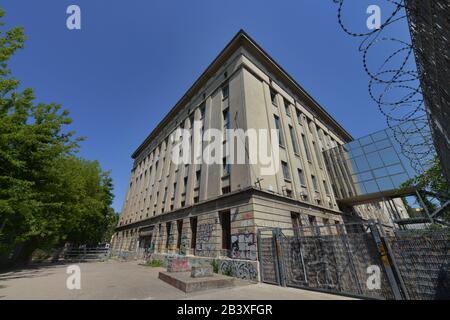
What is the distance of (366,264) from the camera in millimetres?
7227

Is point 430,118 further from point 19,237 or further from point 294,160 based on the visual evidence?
point 19,237

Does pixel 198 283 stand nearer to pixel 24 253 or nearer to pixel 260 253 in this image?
pixel 260 253

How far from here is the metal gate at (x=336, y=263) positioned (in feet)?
22.0

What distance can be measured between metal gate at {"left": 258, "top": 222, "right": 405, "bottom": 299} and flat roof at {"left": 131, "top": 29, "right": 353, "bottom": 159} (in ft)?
60.8

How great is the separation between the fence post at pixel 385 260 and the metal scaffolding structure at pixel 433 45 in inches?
170

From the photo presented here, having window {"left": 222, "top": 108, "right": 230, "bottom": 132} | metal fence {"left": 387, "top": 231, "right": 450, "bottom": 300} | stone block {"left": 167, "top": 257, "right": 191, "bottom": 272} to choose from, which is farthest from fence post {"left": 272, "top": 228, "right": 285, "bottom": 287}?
window {"left": 222, "top": 108, "right": 230, "bottom": 132}

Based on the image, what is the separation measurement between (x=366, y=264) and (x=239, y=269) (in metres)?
6.84

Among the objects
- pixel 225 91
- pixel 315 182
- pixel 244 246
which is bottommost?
pixel 244 246

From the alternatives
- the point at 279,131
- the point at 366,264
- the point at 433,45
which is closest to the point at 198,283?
the point at 366,264

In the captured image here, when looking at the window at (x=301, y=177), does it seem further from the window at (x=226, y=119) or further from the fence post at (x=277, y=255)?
the fence post at (x=277, y=255)

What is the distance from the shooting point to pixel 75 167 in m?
22.8

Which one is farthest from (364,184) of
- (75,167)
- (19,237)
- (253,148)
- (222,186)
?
(75,167)

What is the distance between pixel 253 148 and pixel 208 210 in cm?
631

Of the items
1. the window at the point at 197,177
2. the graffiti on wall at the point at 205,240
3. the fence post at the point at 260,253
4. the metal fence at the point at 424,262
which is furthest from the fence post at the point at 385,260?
the window at the point at 197,177
